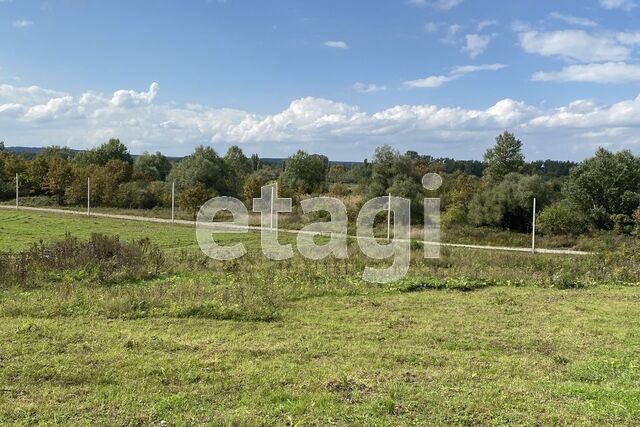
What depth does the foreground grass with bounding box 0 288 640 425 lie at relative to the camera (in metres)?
3.89

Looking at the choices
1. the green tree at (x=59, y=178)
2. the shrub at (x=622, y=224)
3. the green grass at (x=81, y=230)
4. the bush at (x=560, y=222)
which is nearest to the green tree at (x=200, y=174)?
the green tree at (x=59, y=178)

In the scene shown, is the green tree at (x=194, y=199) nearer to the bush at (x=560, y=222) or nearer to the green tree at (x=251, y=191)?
the green tree at (x=251, y=191)

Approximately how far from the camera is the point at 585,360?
542cm

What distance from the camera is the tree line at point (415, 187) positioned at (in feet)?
93.9

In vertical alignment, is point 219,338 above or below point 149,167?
below

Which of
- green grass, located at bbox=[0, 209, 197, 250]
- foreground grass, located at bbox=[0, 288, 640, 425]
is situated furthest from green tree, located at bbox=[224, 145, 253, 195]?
foreground grass, located at bbox=[0, 288, 640, 425]

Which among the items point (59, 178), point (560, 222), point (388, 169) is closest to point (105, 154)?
point (59, 178)

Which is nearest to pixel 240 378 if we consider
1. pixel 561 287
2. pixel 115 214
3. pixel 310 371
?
pixel 310 371

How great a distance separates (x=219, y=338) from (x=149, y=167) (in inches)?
2180

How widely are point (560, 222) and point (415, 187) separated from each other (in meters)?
11.3

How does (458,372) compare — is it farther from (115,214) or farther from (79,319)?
(115,214)

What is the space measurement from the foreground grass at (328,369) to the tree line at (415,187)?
628 inches

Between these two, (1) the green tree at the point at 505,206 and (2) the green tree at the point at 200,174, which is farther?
(2) the green tree at the point at 200,174
